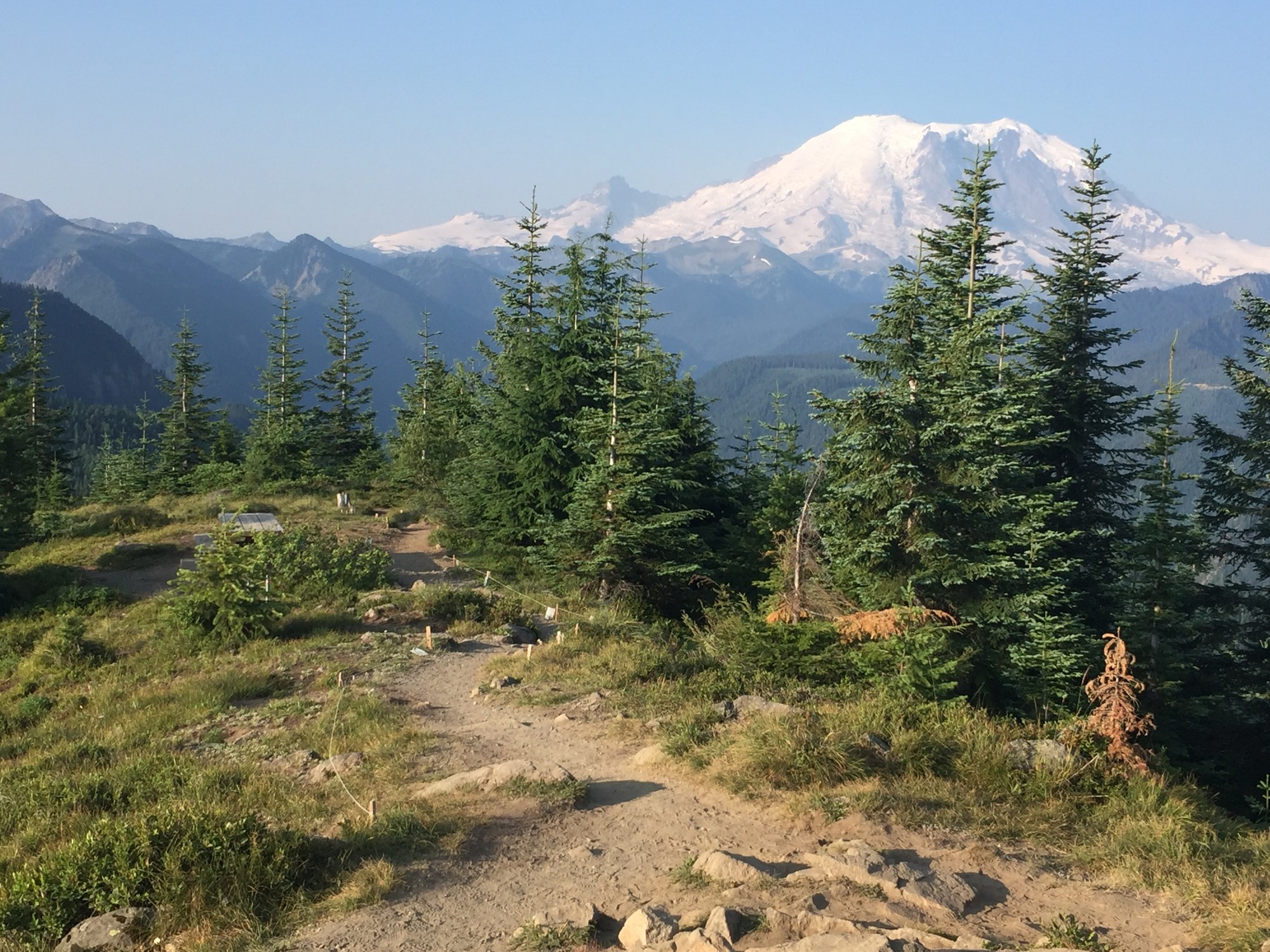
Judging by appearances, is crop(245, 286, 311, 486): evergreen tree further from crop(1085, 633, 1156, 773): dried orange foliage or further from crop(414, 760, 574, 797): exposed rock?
crop(1085, 633, 1156, 773): dried orange foliage

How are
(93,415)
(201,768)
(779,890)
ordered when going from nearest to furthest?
(779,890) → (201,768) → (93,415)

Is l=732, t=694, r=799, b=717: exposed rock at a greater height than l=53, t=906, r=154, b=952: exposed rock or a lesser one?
greater

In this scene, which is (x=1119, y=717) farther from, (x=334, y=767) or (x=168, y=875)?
(x=168, y=875)

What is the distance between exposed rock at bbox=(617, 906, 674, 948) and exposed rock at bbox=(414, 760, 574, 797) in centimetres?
274

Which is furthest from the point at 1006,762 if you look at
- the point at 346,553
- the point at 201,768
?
the point at 346,553

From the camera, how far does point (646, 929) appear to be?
598 centimetres

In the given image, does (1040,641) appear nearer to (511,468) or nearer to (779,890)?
(779,890)

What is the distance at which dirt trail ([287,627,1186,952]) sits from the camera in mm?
6246

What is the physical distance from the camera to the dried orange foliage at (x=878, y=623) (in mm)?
13969

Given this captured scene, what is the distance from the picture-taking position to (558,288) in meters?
24.8

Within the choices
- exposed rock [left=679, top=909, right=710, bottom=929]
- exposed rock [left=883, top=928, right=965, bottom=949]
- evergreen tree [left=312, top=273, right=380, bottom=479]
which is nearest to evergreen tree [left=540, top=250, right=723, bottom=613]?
exposed rock [left=679, top=909, right=710, bottom=929]

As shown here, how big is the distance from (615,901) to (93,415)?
532 feet

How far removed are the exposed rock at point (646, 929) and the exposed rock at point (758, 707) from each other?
384cm

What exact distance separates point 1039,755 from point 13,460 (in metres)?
23.0
